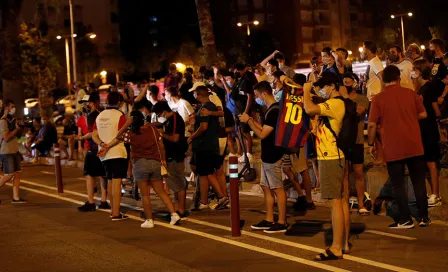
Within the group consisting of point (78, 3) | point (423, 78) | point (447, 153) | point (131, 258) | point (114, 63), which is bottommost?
point (131, 258)

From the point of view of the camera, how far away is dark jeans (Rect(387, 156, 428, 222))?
36.7 ft

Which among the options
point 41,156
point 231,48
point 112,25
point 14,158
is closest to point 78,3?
point 112,25

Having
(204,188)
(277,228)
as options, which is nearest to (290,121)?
(277,228)

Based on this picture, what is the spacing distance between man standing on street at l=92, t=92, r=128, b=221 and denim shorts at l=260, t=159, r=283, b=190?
9.81 feet

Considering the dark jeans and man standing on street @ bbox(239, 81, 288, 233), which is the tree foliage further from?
the dark jeans

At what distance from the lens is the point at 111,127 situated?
13281 millimetres

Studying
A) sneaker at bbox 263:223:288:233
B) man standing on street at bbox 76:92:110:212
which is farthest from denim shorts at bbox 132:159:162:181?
man standing on street at bbox 76:92:110:212

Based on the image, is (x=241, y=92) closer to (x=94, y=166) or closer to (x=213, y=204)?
(x=213, y=204)

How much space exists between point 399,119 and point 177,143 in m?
4.00

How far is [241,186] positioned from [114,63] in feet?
240

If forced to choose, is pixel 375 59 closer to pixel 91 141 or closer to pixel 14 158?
pixel 91 141

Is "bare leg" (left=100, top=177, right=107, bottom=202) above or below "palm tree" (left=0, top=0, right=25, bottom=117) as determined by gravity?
below

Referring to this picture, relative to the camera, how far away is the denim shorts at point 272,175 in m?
11.3

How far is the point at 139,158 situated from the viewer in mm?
12469
